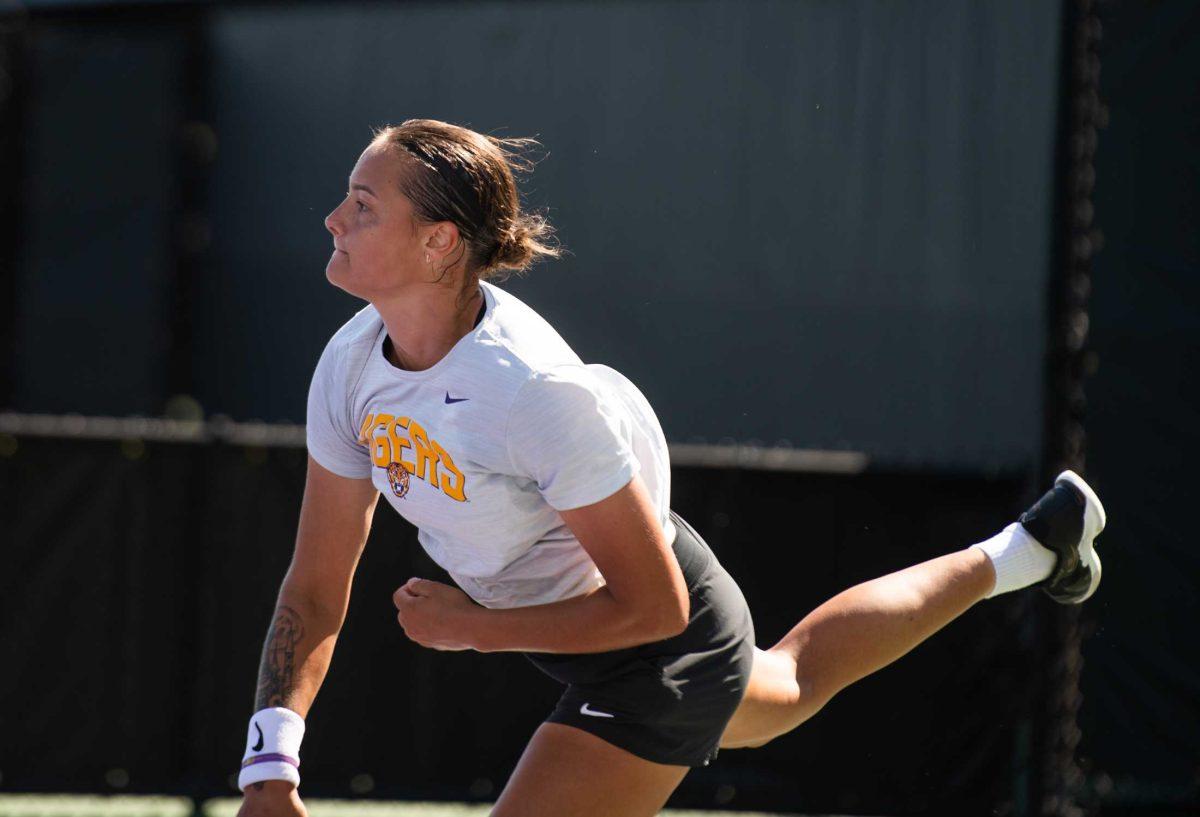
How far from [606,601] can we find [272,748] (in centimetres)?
71

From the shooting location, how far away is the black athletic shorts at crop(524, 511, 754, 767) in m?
2.95

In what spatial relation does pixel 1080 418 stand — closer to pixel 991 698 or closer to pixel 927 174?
pixel 991 698

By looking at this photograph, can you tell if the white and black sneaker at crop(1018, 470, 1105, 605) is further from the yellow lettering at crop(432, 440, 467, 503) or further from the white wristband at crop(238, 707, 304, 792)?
the white wristband at crop(238, 707, 304, 792)

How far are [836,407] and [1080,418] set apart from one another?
1.61 m

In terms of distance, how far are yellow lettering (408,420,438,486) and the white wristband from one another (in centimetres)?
55

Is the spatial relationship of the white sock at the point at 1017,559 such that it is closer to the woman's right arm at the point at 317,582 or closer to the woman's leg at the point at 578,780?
the woman's leg at the point at 578,780

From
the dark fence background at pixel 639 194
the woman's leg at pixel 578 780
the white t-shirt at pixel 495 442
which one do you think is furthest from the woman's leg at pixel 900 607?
the dark fence background at pixel 639 194

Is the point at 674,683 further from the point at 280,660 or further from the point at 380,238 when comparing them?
the point at 380,238

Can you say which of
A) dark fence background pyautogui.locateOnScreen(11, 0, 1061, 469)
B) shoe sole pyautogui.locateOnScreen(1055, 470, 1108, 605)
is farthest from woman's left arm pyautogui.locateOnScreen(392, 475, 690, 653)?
dark fence background pyautogui.locateOnScreen(11, 0, 1061, 469)

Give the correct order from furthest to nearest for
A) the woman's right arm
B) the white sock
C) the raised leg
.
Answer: the white sock → the raised leg → the woman's right arm

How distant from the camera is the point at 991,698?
5297mm

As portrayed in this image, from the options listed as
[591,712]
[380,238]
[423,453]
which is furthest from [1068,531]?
[380,238]

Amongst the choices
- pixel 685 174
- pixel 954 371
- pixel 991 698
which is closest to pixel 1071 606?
pixel 991 698

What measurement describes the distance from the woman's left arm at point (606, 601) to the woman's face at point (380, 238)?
574 millimetres
